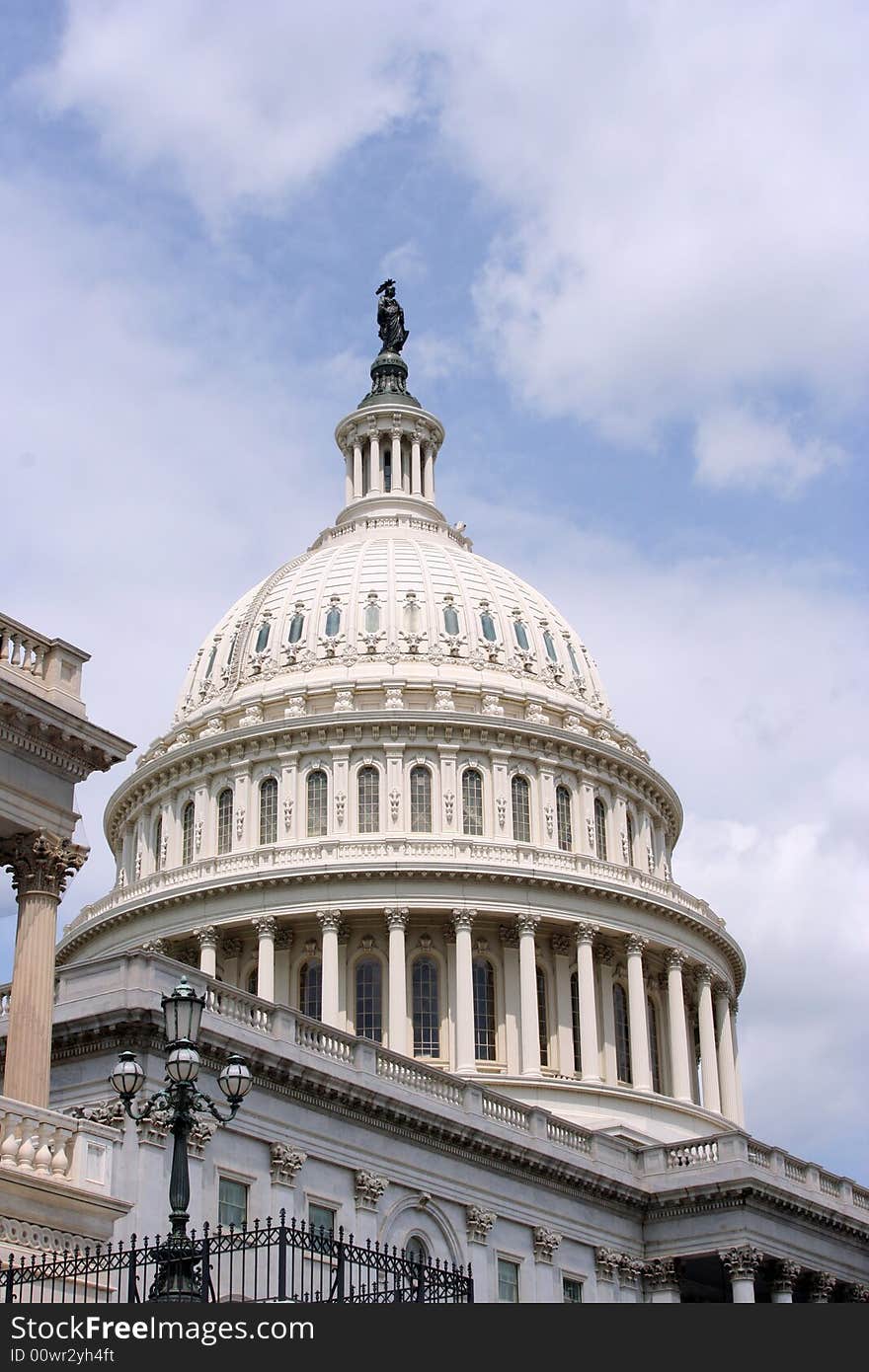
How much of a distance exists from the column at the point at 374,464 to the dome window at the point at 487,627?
485 inches

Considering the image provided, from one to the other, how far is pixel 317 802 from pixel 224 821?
4.46m

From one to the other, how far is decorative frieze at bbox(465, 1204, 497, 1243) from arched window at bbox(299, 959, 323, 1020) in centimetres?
2249

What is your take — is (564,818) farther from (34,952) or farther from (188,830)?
(34,952)

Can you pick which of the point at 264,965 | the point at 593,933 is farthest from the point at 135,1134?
the point at 593,933

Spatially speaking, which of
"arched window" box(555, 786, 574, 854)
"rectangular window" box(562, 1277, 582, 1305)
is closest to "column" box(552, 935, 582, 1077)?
"arched window" box(555, 786, 574, 854)

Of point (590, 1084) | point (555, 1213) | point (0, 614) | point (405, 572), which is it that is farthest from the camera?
point (405, 572)

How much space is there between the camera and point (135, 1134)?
43.8 m

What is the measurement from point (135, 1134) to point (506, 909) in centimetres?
3563

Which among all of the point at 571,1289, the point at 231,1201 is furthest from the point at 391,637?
the point at 231,1201

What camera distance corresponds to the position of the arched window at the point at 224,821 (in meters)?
82.2

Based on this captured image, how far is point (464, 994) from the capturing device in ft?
249

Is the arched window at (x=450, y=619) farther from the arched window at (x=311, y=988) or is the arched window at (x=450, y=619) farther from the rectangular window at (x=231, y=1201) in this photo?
the rectangular window at (x=231, y=1201)

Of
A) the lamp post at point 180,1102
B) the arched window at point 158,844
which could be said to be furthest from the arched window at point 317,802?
the lamp post at point 180,1102

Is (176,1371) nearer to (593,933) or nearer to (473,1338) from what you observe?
(473,1338)
